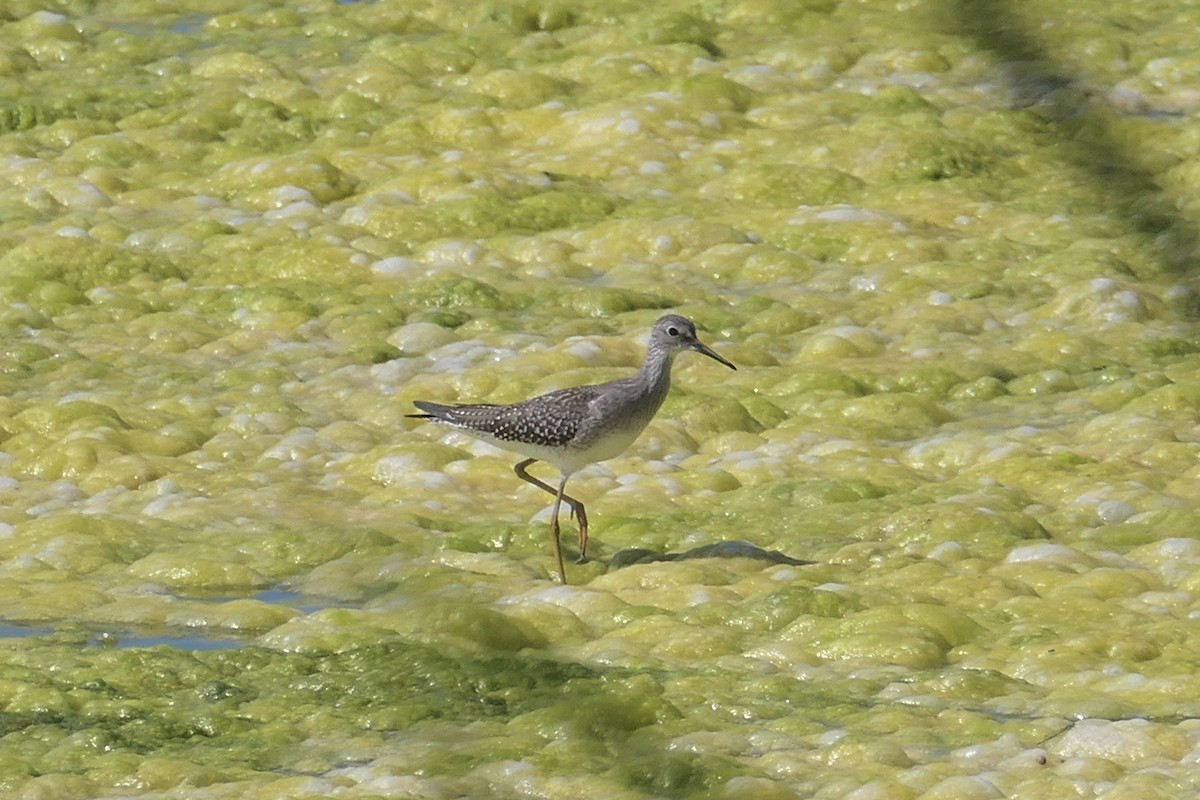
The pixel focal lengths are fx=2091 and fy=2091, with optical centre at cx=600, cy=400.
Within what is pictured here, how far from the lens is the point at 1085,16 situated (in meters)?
12.0

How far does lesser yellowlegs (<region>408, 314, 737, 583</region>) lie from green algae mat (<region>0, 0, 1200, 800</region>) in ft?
1.01

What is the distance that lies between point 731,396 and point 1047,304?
68.4 inches

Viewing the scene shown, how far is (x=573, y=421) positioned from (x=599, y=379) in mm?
1485

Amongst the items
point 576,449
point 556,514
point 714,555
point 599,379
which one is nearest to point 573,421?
point 576,449

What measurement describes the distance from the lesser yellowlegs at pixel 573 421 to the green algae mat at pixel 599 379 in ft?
1.01

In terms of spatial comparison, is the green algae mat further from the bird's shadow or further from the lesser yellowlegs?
the lesser yellowlegs

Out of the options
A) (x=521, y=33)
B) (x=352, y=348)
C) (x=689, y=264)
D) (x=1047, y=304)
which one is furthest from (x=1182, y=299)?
(x=521, y=33)

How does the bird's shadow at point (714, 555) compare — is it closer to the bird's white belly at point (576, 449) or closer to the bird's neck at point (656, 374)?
the bird's white belly at point (576, 449)

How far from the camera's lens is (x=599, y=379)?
892 centimetres

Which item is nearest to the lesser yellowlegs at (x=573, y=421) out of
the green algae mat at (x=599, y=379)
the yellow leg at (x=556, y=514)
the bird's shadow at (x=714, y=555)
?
the yellow leg at (x=556, y=514)

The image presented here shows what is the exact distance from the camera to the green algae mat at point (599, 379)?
5922 mm

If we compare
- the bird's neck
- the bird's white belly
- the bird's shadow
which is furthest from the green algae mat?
the bird's neck

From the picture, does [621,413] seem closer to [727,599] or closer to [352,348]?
[727,599]

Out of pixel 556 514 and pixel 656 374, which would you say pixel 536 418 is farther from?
pixel 656 374
